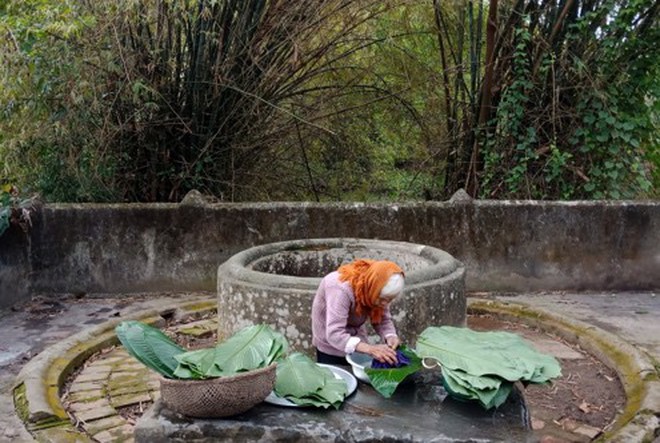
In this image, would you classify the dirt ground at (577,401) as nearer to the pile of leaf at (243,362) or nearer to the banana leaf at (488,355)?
the banana leaf at (488,355)

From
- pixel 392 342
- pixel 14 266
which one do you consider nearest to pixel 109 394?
pixel 392 342

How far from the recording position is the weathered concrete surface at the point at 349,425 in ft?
8.36

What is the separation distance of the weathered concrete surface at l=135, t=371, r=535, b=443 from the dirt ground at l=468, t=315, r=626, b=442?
45.1 inches

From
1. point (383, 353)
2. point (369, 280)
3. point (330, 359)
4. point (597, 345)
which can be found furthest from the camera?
point (597, 345)

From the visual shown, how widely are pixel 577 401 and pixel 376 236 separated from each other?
108 inches

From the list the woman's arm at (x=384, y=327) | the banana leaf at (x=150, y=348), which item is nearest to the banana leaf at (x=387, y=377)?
the woman's arm at (x=384, y=327)

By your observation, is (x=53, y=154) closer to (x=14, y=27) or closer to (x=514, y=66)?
(x=14, y=27)

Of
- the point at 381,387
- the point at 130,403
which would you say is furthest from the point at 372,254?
the point at 381,387

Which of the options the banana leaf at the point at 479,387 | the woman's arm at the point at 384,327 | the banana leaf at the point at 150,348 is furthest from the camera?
the woman's arm at the point at 384,327

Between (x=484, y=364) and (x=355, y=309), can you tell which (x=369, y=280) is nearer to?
(x=355, y=309)

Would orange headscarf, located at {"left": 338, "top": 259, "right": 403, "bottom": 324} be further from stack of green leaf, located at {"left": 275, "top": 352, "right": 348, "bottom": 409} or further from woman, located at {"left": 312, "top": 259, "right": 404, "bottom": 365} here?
stack of green leaf, located at {"left": 275, "top": 352, "right": 348, "bottom": 409}

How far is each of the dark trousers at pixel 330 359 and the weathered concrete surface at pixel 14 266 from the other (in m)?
3.54

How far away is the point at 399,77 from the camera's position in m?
8.11

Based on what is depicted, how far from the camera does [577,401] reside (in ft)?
13.6
